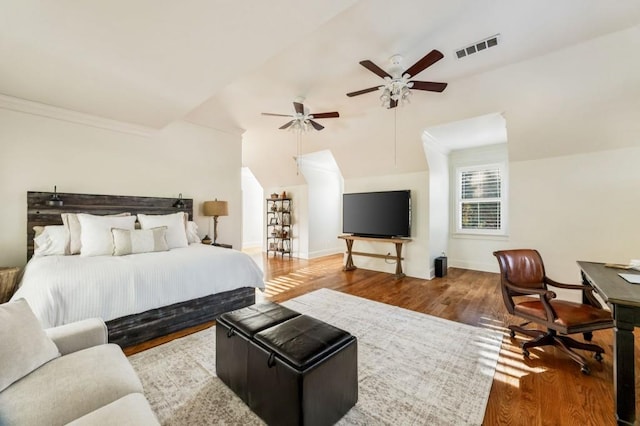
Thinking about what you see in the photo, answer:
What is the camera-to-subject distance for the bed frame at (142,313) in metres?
2.38

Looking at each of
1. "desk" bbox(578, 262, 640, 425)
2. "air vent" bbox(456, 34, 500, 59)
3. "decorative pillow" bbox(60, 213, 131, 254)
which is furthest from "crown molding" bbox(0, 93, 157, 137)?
"desk" bbox(578, 262, 640, 425)

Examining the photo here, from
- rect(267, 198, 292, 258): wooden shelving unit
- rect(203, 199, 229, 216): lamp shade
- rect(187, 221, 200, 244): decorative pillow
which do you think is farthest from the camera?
rect(267, 198, 292, 258): wooden shelving unit

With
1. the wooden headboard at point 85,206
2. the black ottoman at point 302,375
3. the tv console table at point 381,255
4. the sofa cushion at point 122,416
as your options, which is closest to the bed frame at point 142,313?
the wooden headboard at point 85,206

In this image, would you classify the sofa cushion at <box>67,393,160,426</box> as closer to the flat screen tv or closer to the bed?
the bed

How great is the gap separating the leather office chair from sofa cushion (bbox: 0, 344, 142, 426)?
2899 mm

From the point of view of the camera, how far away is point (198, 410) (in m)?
1.60

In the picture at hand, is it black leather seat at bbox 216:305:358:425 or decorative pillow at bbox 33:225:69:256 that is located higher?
decorative pillow at bbox 33:225:69:256

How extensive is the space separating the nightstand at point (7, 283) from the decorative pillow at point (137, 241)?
0.86m

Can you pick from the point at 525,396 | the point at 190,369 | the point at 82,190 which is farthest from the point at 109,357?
the point at 82,190

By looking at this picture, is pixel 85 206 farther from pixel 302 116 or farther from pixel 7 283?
pixel 302 116

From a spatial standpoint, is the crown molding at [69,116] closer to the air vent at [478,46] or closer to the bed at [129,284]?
the bed at [129,284]

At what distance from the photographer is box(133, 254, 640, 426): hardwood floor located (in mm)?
1609

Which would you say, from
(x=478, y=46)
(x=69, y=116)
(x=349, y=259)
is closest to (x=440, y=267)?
(x=349, y=259)

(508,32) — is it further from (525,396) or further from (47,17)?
(47,17)
